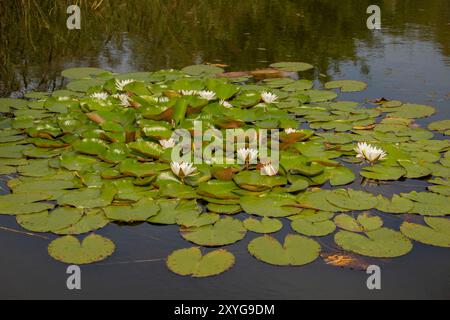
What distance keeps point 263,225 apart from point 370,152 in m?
0.93

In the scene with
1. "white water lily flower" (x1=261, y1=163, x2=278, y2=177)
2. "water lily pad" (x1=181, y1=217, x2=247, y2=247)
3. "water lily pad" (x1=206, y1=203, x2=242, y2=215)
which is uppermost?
"white water lily flower" (x1=261, y1=163, x2=278, y2=177)

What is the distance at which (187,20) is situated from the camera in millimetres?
6871

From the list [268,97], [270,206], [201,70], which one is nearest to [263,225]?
[270,206]

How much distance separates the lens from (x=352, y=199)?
9.34 ft

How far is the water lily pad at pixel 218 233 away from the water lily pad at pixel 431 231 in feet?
2.45

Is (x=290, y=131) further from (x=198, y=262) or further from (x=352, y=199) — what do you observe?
(x=198, y=262)

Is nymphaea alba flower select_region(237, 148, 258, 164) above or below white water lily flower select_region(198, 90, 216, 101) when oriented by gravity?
below

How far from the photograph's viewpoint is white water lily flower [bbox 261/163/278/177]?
3.00 metres

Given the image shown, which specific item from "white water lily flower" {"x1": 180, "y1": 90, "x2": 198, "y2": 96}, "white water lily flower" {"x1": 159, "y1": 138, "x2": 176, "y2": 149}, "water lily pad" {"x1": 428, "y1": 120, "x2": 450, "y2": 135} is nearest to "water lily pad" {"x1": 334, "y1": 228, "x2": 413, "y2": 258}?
"white water lily flower" {"x1": 159, "y1": 138, "x2": 176, "y2": 149}

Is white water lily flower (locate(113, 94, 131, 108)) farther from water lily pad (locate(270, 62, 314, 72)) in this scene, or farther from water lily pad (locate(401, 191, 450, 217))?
water lily pad (locate(401, 191, 450, 217))

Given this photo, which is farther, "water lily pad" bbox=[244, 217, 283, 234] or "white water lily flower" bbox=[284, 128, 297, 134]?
"white water lily flower" bbox=[284, 128, 297, 134]
